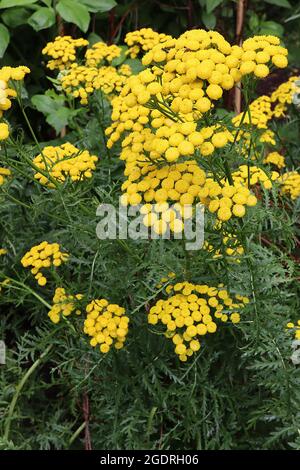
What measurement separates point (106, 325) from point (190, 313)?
0.24 m

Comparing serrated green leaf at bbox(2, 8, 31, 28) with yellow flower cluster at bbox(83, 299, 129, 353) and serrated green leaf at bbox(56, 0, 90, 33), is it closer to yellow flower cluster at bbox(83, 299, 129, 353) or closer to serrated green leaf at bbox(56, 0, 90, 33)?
serrated green leaf at bbox(56, 0, 90, 33)

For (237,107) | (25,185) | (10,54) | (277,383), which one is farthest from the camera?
(10,54)

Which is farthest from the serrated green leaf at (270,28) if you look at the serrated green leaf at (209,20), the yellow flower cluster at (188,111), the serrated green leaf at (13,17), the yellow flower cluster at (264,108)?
the yellow flower cluster at (188,111)

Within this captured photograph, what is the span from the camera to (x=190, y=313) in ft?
5.06

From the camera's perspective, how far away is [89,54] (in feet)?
7.33

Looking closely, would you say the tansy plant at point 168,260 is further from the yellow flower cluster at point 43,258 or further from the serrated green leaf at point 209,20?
the serrated green leaf at point 209,20

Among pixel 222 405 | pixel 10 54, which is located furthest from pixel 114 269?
pixel 10 54

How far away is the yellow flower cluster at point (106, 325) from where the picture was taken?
1.56m

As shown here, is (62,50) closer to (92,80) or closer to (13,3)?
(92,80)

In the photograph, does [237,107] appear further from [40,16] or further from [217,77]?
[217,77]

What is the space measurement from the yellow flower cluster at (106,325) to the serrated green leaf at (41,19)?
4.88 feet

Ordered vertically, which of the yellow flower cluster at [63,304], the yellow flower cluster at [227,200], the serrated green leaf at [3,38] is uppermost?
the serrated green leaf at [3,38]

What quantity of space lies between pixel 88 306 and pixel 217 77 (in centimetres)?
79

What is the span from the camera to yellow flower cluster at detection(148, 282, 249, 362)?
150 cm
